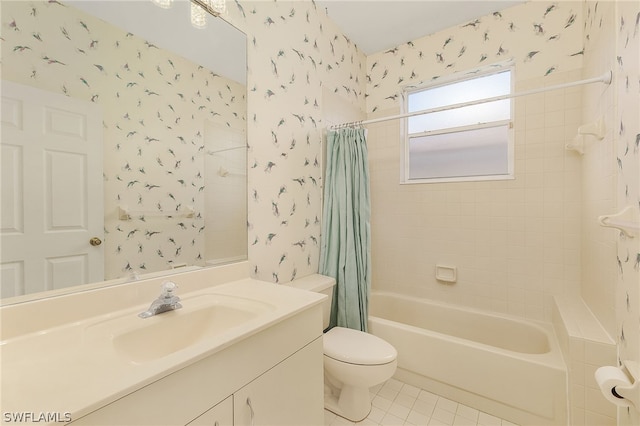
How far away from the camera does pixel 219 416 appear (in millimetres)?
746

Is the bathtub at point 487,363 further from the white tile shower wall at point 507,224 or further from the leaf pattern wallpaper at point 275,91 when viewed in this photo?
the leaf pattern wallpaper at point 275,91

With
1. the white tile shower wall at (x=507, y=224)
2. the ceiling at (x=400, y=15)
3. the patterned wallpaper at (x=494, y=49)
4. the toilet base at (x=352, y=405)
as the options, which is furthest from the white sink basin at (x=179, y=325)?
the patterned wallpaper at (x=494, y=49)

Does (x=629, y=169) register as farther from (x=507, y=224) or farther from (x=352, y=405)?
(x=352, y=405)

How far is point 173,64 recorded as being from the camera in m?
1.21

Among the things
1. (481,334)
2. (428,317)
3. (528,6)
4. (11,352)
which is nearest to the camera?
(11,352)

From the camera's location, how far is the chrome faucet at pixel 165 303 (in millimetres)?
972

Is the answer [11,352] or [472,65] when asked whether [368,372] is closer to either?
[11,352]

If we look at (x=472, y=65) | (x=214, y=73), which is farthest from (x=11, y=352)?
(x=472, y=65)

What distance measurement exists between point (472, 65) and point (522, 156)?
0.82 metres

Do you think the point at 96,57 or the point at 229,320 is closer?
the point at 96,57

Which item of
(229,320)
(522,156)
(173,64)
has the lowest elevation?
(229,320)

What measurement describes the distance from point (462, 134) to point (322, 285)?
5.60 feet

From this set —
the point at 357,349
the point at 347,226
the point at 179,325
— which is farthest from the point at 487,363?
the point at 179,325

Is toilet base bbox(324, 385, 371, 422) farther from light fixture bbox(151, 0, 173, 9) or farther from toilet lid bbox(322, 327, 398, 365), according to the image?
light fixture bbox(151, 0, 173, 9)
